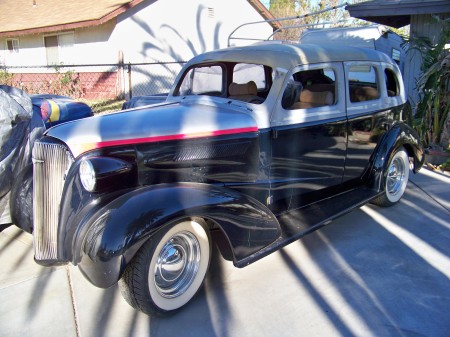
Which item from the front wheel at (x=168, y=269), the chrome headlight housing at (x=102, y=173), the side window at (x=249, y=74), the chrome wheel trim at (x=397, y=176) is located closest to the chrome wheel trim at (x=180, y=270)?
the front wheel at (x=168, y=269)

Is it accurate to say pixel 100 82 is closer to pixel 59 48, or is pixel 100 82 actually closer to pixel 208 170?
pixel 59 48

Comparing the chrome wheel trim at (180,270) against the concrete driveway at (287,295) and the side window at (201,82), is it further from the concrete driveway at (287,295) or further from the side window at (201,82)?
the side window at (201,82)

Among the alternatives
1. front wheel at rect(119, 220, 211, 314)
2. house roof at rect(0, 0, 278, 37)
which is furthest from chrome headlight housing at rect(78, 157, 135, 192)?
house roof at rect(0, 0, 278, 37)

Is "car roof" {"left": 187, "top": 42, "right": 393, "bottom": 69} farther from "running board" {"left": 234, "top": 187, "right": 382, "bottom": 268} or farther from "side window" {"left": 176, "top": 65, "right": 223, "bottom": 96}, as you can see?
"running board" {"left": 234, "top": 187, "right": 382, "bottom": 268}

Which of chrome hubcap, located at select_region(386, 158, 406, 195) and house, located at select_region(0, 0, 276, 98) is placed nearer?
chrome hubcap, located at select_region(386, 158, 406, 195)

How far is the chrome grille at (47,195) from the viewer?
2980 millimetres

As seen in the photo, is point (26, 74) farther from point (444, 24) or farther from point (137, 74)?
point (444, 24)

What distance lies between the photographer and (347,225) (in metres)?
4.45

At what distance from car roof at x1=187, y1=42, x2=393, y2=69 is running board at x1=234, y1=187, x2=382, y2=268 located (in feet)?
4.47

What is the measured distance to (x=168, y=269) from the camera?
9.73 feet

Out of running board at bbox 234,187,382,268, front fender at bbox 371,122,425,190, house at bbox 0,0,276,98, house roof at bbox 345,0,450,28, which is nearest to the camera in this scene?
running board at bbox 234,187,382,268

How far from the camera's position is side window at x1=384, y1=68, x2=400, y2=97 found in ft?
16.0

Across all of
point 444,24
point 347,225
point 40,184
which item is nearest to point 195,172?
point 40,184

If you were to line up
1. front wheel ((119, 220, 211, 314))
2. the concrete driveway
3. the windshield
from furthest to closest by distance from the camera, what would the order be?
the windshield → the concrete driveway → front wheel ((119, 220, 211, 314))
